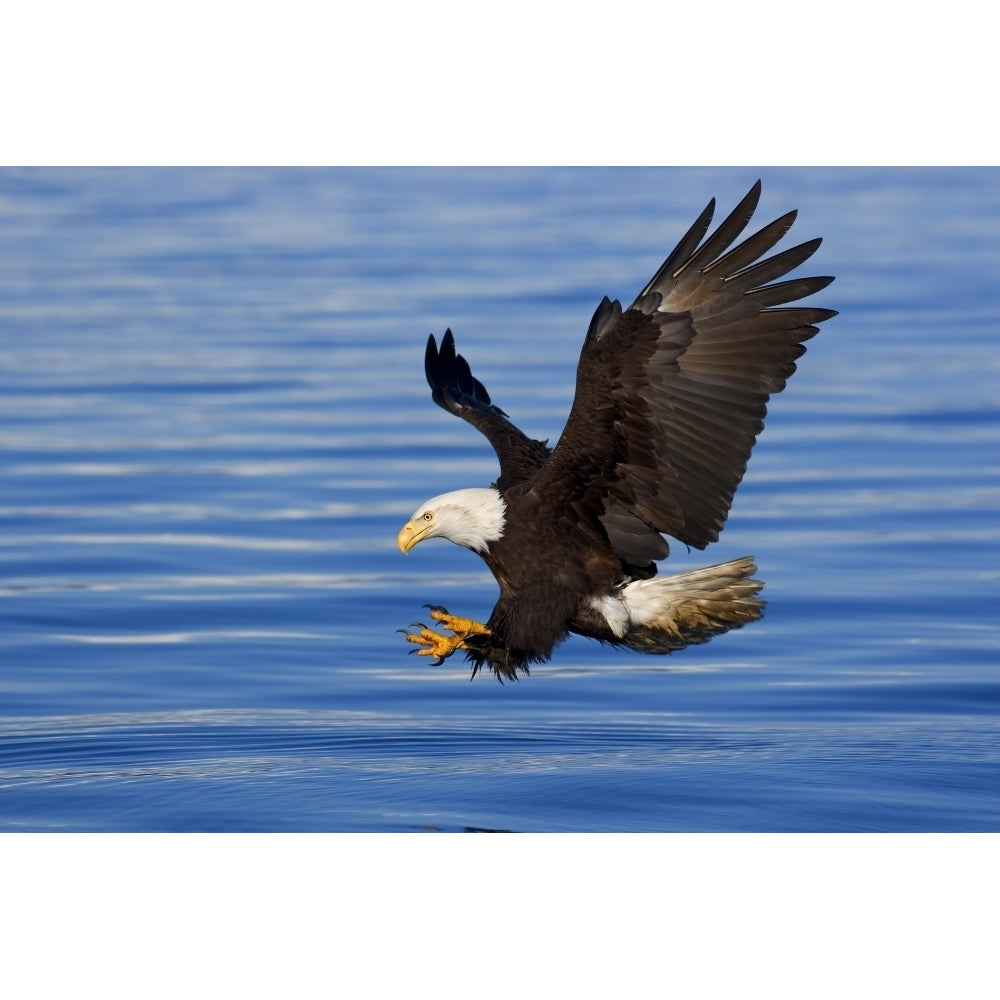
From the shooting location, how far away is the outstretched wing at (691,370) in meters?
6.50

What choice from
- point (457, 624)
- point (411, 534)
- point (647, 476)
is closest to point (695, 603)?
point (647, 476)

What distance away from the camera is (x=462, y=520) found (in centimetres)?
706

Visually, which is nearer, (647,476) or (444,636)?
(647,476)

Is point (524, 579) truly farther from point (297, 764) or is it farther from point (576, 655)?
point (576, 655)

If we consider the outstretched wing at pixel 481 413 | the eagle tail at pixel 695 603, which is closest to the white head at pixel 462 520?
the outstretched wing at pixel 481 413

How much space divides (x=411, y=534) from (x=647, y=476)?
2.60 ft

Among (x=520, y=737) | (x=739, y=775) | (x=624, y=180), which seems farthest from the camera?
(x=624, y=180)

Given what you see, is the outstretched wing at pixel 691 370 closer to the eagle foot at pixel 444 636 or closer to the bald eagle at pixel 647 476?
the bald eagle at pixel 647 476

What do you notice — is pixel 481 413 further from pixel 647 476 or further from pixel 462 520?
pixel 647 476

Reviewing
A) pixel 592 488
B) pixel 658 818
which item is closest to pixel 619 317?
pixel 592 488

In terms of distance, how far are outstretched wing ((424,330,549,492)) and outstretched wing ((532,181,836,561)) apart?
66 cm

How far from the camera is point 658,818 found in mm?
7352

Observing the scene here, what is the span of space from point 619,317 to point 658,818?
5.89 feet

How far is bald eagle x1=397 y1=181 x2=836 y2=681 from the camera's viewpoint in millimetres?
6539
